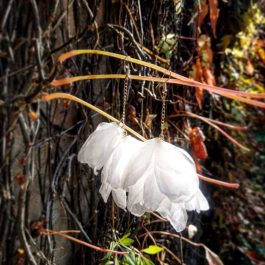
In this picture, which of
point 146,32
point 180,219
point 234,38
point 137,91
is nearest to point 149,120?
point 137,91

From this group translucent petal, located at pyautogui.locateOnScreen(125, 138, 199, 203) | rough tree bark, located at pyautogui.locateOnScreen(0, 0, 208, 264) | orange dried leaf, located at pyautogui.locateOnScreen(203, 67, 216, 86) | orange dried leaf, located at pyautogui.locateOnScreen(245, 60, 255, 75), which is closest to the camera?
translucent petal, located at pyautogui.locateOnScreen(125, 138, 199, 203)

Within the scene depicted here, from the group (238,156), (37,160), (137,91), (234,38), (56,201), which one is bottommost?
(238,156)

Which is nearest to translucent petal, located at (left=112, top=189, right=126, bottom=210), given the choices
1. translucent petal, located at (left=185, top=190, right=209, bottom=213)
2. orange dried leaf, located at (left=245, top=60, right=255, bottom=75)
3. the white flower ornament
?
the white flower ornament

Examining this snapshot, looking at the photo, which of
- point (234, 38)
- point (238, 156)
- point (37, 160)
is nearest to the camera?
point (37, 160)

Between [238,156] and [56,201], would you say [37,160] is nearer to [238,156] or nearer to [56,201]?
[56,201]

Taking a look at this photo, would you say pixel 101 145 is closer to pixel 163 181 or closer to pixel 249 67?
pixel 163 181

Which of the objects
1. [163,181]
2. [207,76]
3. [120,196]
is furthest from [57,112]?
[207,76]

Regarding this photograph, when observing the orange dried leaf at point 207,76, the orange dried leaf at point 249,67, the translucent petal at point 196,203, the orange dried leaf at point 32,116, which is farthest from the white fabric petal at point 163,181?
the orange dried leaf at point 249,67

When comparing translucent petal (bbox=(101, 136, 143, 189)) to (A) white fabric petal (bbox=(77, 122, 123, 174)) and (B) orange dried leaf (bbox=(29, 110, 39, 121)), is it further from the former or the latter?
(B) orange dried leaf (bbox=(29, 110, 39, 121))

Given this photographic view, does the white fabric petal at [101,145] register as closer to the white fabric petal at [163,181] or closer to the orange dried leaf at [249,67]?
the white fabric petal at [163,181]
